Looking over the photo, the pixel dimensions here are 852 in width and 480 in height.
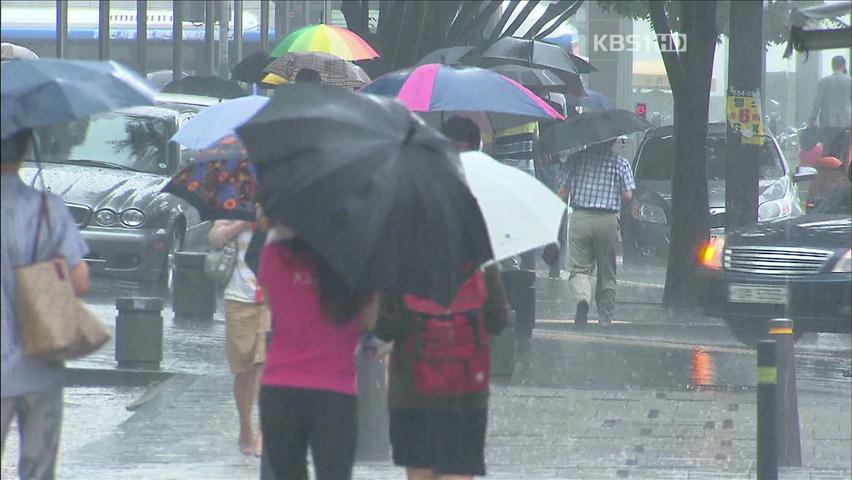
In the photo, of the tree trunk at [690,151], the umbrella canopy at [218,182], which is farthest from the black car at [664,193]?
the umbrella canopy at [218,182]

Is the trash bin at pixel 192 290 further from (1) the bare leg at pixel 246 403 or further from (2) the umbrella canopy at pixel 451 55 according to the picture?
(1) the bare leg at pixel 246 403

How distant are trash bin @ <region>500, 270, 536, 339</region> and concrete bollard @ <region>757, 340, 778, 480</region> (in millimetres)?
5365

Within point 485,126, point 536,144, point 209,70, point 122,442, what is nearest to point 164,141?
point 536,144

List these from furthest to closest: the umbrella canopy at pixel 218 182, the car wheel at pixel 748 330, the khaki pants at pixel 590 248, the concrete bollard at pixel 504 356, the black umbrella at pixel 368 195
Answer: the khaki pants at pixel 590 248
the car wheel at pixel 748 330
the concrete bollard at pixel 504 356
the umbrella canopy at pixel 218 182
the black umbrella at pixel 368 195

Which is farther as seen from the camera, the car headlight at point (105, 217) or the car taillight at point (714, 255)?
the car headlight at point (105, 217)

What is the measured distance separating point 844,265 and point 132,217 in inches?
254

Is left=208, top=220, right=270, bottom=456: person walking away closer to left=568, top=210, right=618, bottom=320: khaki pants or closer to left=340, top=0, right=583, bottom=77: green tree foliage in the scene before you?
left=568, top=210, right=618, bottom=320: khaki pants

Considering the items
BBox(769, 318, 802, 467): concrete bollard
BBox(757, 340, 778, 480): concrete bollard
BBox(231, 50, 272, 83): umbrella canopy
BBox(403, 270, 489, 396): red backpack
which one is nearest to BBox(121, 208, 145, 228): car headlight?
BBox(231, 50, 272, 83): umbrella canopy

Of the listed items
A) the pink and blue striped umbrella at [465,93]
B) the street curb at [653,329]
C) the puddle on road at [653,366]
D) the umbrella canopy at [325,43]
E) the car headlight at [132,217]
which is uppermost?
the pink and blue striped umbrella at [465,93]

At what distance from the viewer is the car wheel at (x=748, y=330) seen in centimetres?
1390

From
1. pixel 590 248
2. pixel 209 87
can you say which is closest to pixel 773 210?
pixel 590 248

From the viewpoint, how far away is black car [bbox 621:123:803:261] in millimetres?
21078

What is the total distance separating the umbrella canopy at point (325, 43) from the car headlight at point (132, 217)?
122 inches

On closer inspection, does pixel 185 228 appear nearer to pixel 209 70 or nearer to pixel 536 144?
pixel 536 144
